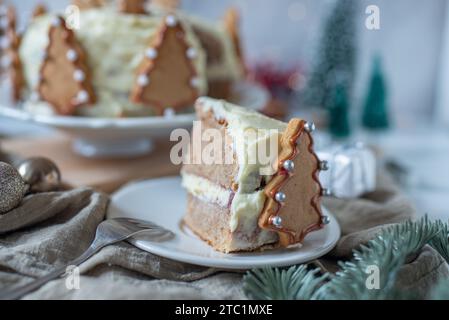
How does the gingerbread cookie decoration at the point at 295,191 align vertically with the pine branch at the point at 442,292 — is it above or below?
above

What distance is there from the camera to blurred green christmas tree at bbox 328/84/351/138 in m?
2.05

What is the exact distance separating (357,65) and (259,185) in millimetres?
1501

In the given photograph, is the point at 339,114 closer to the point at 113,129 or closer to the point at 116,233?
the point at 113,129

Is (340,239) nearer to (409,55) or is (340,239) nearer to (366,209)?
(366,209)

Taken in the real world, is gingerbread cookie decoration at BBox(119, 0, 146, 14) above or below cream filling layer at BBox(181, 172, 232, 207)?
above

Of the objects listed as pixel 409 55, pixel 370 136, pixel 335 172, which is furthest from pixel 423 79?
pixel 335 172

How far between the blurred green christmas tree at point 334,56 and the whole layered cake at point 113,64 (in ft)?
2.61

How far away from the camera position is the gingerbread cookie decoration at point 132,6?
162cm

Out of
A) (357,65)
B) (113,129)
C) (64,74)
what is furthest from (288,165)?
(357,65)

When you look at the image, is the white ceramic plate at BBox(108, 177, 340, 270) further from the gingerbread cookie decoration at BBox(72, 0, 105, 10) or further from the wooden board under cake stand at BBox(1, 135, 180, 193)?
the gingerbread cookie decoration at BBox(72, 0, 105, 10)

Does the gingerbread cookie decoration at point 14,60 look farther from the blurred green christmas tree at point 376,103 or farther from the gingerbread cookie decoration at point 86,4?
the blurred green christmas tree at point 376,103

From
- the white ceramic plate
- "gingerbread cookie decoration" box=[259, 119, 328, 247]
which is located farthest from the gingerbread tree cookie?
"gingerbread cookie decoration" box=[259, 119, 328, 247]

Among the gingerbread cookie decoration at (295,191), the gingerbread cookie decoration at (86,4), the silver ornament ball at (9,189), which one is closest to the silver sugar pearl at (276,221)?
the gingerbread cookie decoration at (295,191)
